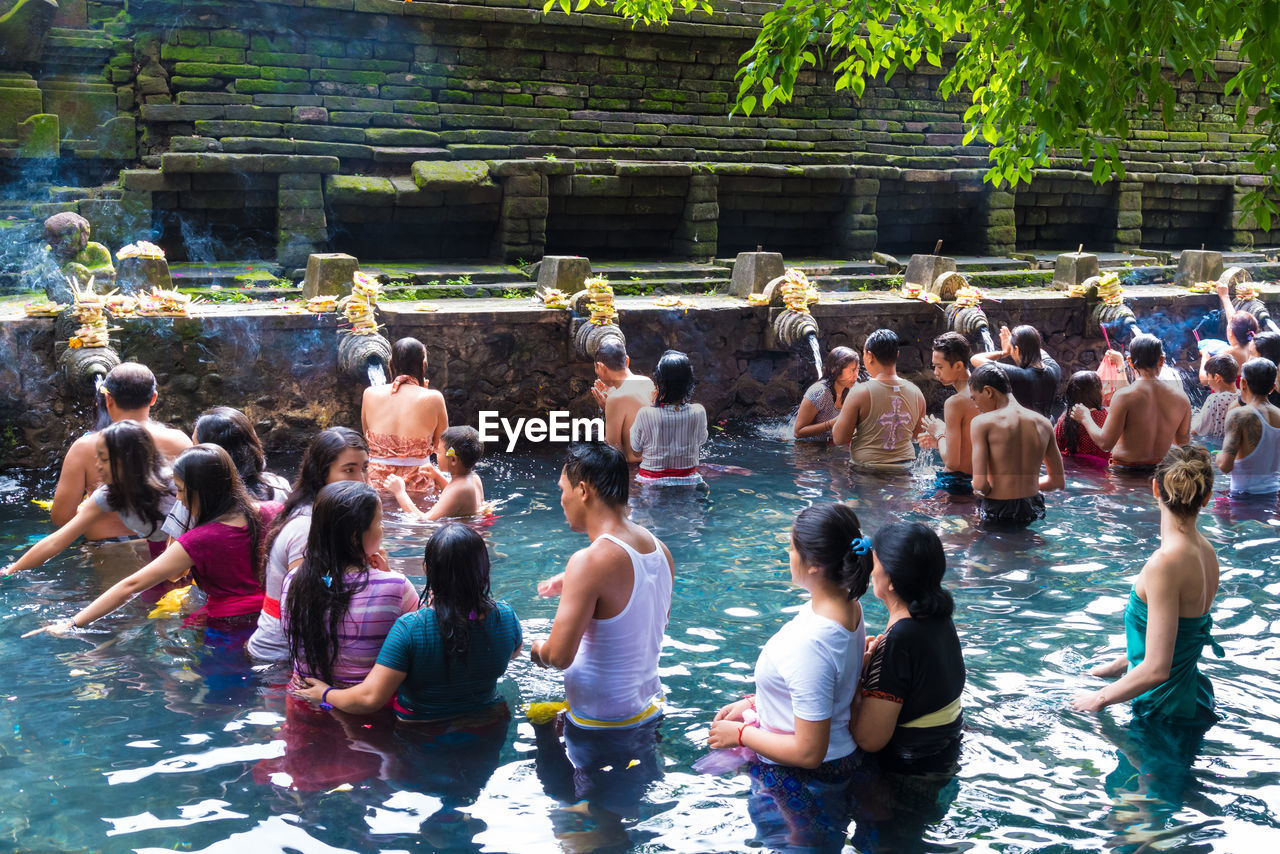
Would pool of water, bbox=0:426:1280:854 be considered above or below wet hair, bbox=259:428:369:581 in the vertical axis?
below

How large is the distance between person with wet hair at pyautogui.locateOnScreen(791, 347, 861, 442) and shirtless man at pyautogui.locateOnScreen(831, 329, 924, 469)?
40 centimetres

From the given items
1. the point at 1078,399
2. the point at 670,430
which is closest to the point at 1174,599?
the point at 670,430

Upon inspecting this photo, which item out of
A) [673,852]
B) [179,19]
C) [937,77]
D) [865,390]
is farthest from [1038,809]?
[937,77]

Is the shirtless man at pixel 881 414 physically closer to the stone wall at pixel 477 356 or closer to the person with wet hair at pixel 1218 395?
the person with wet hair at pixel 1218 395

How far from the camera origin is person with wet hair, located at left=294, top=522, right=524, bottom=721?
3711 millimetres

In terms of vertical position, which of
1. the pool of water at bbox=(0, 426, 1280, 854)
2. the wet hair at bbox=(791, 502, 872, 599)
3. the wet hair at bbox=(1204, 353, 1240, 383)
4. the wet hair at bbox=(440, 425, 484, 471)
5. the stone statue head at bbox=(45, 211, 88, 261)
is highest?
the stone statue head at bbox=(45, 211, 88, 261)

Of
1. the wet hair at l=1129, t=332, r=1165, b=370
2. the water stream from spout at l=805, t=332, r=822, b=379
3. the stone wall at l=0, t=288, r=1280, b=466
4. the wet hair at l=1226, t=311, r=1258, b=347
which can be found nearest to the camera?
the wet hair at l=1129, t=332, r=1165, b=370

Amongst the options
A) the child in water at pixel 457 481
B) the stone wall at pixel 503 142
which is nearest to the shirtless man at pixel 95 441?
the child in water at pixel 457 481

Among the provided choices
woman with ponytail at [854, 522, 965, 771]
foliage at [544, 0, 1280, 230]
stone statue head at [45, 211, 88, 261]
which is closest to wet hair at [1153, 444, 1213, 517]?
woman with ponytail at [854, 522, 965, 771]

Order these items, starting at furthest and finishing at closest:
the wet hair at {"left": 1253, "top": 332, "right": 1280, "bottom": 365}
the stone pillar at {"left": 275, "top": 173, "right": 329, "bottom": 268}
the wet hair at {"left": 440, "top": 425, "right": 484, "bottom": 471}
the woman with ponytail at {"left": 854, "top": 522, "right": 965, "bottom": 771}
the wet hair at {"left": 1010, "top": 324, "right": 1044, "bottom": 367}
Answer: the stone pillar at {"left": 275, "top": 173, "right": 329, "bottom": 268}, the wet hair at {"left": 1010, "top": 324, "right": 1044, "bottom": 367}, the wet hair at {"left": 1253, "top": 332, "right": 1280, "bottom": 365}, the wet hair at {"left": 440, "top": 425, "right": 484, "bottom": 471}, the woman with ponytail at {"left": 854, "top": 522, "right": 965, "bottom": 771}

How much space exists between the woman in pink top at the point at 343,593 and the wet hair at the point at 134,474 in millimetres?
1674

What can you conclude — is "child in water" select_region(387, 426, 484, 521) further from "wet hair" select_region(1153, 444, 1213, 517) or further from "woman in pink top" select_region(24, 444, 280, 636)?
"wet hair" select_region(1153, 444, 1213, 517)

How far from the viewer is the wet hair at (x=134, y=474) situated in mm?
5203

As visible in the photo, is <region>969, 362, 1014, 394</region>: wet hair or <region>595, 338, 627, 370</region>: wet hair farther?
<region>595, 338, 627, 370</region>: wet hair
